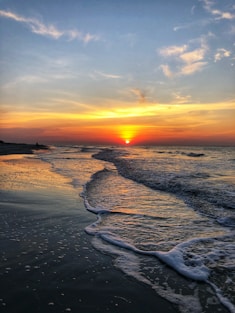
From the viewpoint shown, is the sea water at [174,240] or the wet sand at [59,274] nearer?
the wet sand at [59,274]

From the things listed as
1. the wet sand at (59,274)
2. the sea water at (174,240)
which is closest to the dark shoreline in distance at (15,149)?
the sea water at (174,240)

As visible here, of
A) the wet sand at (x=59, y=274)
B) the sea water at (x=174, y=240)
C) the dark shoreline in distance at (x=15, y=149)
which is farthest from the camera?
the dark shoreline in distance at (x=15, y=149)

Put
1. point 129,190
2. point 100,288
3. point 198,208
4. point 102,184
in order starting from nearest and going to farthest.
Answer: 1. point 100,288
2. point 198,208
3. point 129,190
4. point 102,184

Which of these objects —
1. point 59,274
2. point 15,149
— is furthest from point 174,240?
point 15,149

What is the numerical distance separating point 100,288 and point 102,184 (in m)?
11.4

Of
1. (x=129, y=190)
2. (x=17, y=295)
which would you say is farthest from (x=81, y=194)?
(x=17, y=295)

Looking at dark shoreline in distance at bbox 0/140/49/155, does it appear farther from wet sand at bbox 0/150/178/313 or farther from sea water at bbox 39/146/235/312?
wet sand at bbox 0/150/178/313

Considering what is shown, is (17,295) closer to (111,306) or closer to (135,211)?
(111,306)

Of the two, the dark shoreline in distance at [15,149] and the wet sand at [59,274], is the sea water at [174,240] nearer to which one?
the wet sand at [59,274]

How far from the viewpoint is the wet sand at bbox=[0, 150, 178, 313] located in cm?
388

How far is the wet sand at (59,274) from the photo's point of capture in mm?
3879

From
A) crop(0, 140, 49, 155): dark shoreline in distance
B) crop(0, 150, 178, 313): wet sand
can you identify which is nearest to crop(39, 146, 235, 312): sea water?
crop(0, 150, 178, 313): wet sand

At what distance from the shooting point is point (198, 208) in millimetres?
10312

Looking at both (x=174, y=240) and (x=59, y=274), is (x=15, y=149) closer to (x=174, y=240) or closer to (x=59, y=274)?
(x=174, y=240)
